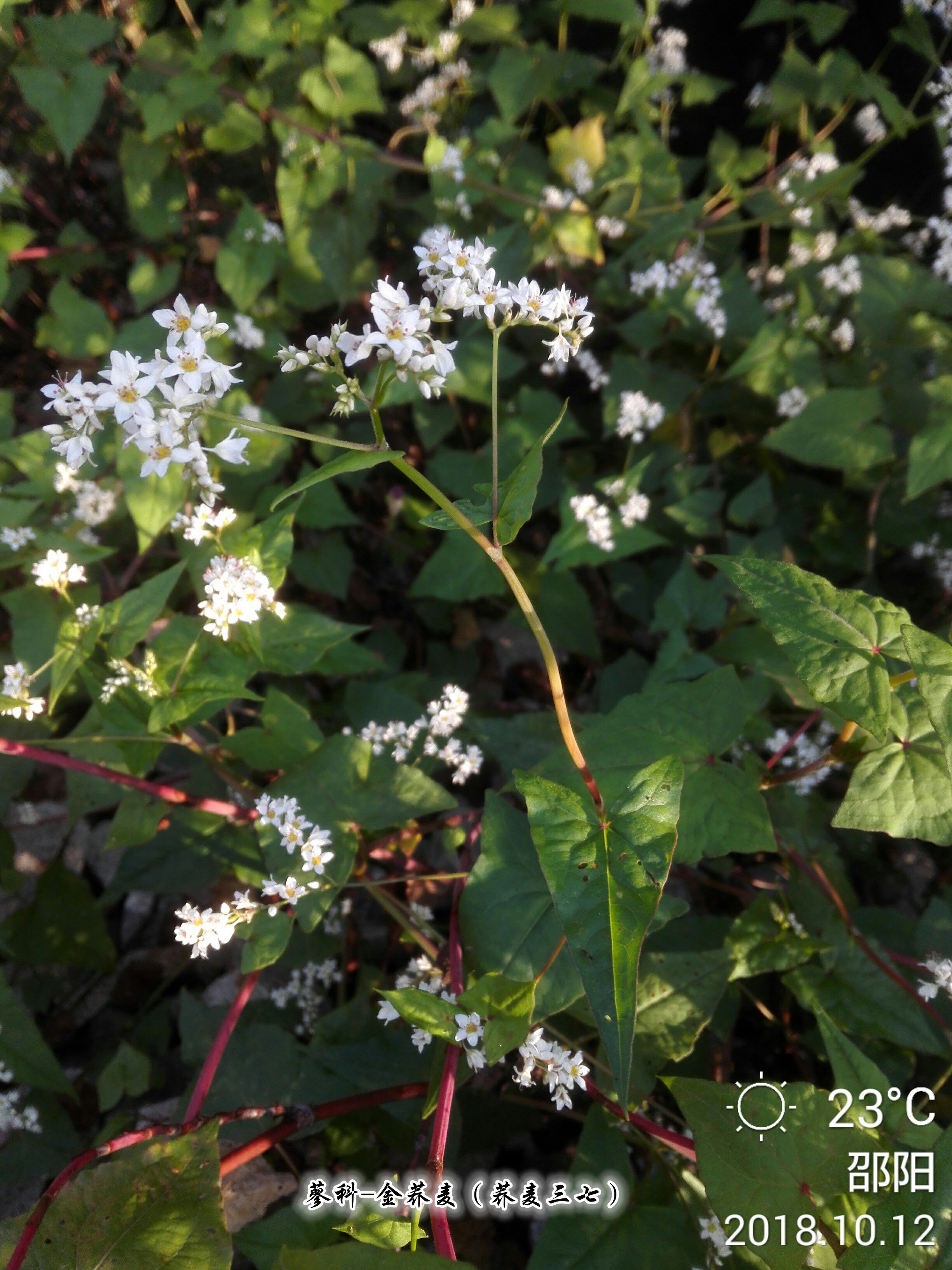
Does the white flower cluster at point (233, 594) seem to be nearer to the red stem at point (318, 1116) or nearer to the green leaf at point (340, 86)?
the red stem at point (318, 1116)

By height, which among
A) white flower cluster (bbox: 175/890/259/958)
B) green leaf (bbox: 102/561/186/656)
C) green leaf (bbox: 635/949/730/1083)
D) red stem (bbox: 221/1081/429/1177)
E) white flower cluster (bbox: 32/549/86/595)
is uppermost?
white flower cluster (bbox: 32/549/86/595)

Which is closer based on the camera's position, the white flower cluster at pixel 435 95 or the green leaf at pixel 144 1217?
the green leaf at pixel 144 1217

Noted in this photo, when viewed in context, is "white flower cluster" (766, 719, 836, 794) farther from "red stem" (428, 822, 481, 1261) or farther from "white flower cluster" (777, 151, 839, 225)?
"white flower cluster" (777, 151, 839, 225)

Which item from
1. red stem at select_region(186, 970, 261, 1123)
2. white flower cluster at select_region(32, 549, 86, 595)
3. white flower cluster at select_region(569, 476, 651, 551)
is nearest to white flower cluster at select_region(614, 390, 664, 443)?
white flower cluster at select_region(569, 476, 651, 551)

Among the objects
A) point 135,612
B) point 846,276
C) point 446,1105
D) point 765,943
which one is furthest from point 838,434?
point 446,1105

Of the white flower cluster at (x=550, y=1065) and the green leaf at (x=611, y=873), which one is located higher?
the green leaf at (x=611, y=873)

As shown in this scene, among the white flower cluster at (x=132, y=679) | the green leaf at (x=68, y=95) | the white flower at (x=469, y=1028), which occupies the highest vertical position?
the green leaf at (x=68, y=95)

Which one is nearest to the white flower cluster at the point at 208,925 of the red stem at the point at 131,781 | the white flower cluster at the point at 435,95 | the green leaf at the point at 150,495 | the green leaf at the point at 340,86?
the red stem at the point at 131,781
